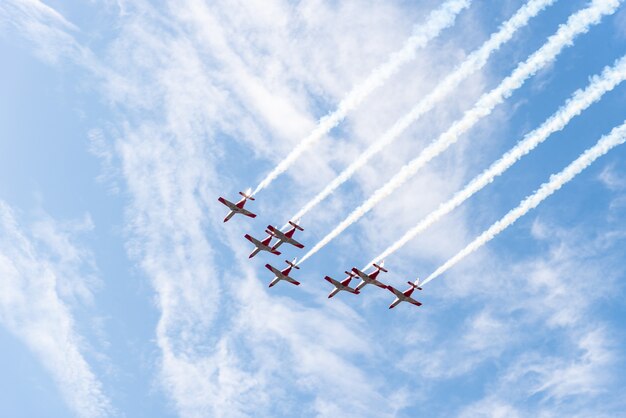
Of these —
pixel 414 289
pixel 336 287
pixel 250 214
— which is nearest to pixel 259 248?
pixel 250 214

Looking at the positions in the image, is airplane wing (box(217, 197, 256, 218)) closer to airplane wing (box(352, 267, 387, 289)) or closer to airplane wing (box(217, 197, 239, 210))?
airplane wing (box(217, 197, 239, 210))

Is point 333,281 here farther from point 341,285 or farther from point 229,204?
point 229,204

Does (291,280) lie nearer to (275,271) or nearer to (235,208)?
(275,271)

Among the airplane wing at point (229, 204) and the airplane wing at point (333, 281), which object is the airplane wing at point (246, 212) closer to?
the airplane wing at point (229, 204)

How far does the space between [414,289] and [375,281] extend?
3403 mm

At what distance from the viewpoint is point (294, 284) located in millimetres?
61219

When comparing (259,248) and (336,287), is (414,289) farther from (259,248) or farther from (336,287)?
(259,248)

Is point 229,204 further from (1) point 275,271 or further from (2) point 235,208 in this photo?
(1) point 275,271

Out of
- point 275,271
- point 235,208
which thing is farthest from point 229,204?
point 275,271

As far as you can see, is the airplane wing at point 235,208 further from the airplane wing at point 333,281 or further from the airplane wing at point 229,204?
the airplane wing at point 333,281

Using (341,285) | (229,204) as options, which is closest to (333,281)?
(341,285)

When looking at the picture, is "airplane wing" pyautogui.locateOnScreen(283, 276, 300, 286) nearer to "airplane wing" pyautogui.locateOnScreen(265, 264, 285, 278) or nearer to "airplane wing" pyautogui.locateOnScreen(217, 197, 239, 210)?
"airplane wing" pyautogui.locateOnScreen(265, 264, 285, 278)

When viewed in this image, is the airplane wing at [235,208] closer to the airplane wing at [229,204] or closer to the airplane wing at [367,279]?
the airplane wing at [229,204]

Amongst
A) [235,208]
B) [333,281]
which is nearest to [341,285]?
[333,281]
